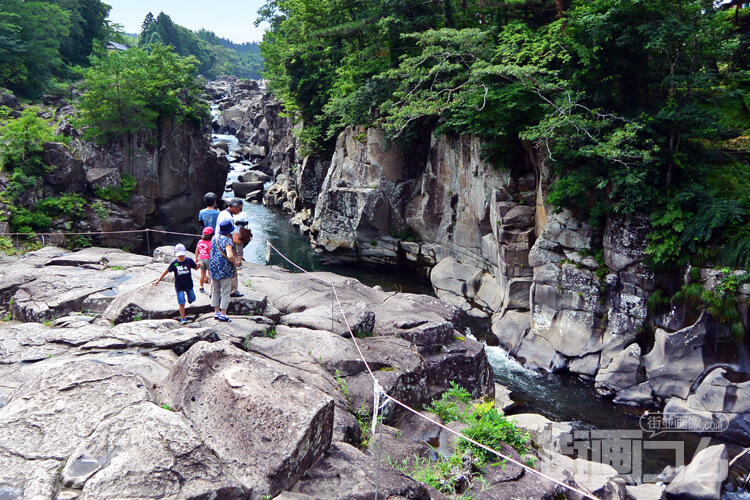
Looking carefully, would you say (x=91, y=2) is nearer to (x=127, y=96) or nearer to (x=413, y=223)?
(x=127, y=96)

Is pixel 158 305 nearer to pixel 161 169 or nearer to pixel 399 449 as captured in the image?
pixel 399 449

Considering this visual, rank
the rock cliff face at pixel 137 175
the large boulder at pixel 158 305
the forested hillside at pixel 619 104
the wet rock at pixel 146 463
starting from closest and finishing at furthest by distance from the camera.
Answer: the wet rock at pixel 146 463
the large boulder at pixel 158 305
the forested hillside at pixel 619 104
the rock cliff face at pixel 137 175

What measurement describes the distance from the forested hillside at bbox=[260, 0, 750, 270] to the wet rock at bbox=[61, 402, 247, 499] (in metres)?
13.4

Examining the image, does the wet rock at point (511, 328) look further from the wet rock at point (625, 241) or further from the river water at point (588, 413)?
the wet rock at point (625, 241)

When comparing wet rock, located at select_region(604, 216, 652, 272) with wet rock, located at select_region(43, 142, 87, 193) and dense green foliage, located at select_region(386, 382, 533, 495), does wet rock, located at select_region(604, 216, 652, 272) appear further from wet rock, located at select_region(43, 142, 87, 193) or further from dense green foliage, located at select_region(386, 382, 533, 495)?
wet rock, located at select_region(43, 142, 87, 193)

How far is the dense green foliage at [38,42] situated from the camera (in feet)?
114

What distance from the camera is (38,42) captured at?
36719 millimetres

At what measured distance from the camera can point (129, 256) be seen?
50.1 ft

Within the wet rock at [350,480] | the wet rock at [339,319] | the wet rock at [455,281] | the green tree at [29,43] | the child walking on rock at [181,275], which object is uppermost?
the green tree at [29,43]

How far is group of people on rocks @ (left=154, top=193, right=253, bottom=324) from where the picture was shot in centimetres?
891

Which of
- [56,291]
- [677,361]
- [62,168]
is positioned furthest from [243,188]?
[677,361]

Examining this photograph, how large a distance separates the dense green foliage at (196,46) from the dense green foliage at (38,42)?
1043 cm

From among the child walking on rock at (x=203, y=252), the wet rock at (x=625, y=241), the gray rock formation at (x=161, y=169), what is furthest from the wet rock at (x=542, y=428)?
the gray rock formation at (x=161, y=169)

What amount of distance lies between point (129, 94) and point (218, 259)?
2070 cm
